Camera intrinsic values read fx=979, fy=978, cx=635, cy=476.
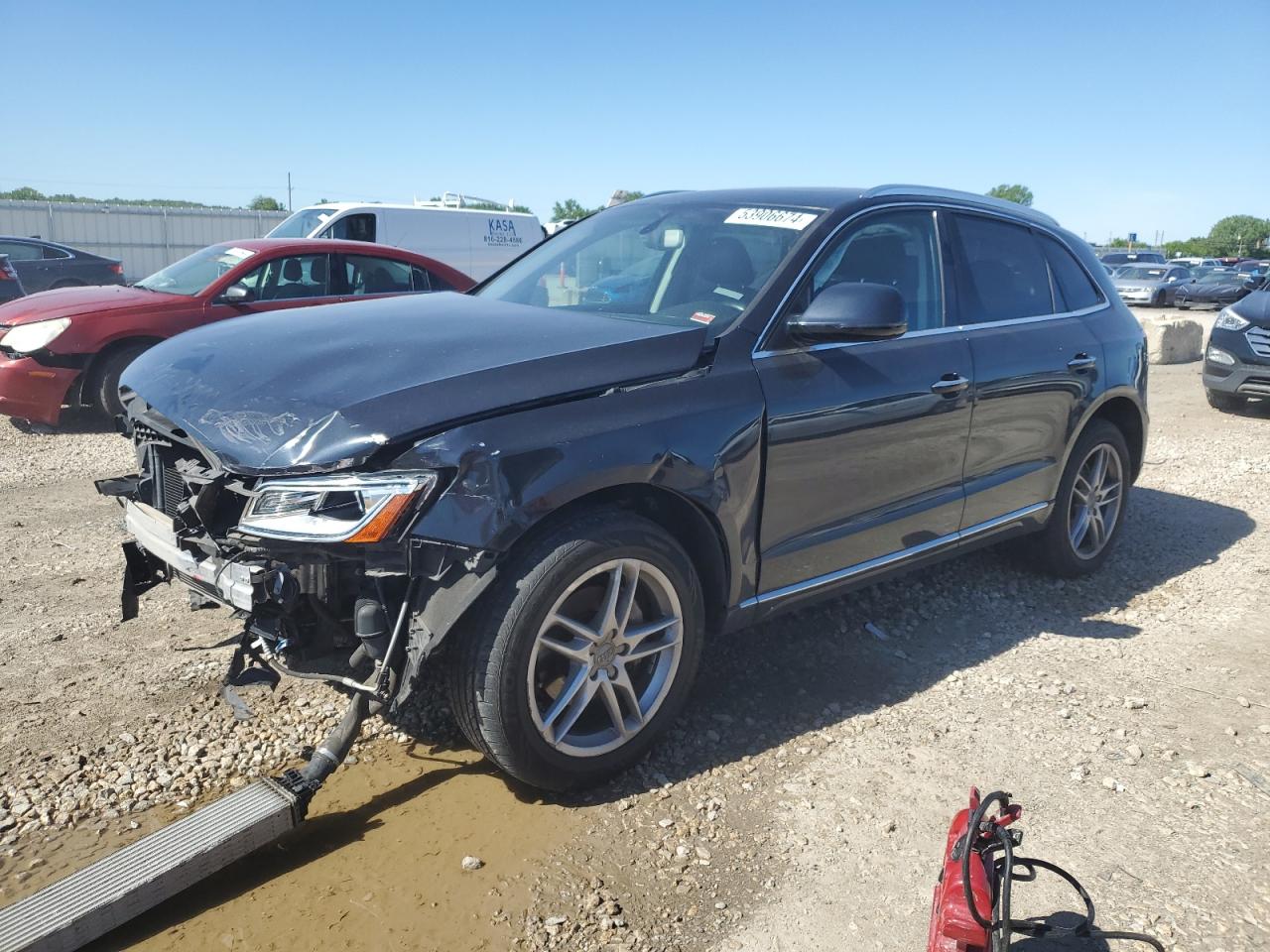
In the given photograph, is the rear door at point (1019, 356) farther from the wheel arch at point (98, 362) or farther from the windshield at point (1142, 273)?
the windshield at point (1142, 273)

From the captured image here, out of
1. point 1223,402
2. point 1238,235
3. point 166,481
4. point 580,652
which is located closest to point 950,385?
point 580,652

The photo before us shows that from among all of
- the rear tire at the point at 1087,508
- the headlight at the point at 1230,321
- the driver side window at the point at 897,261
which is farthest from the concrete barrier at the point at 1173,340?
the driver side window at the point at 897,261

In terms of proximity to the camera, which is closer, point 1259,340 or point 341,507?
point 341,507

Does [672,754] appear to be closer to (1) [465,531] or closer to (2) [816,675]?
(2) [816,675]

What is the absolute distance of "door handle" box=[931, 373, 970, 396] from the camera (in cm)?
391

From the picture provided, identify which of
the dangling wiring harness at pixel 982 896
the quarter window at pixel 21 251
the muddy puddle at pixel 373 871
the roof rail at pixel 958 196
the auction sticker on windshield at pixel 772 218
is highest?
the roof rail at pixel 958 196

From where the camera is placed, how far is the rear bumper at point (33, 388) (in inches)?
289

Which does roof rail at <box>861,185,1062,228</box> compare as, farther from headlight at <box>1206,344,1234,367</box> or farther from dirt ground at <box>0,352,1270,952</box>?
headlight at <box>1206,344,1234,367</box>

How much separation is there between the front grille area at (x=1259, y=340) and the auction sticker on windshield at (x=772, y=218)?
8171 mm

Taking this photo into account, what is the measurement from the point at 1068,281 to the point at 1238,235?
86.3 meters

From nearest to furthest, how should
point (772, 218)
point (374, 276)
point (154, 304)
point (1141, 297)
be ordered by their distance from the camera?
1. point (772, 218)
2. point (154, 304)
3. point (374, 276)
4. point (1141, 297)

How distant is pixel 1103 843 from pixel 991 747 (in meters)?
0.57

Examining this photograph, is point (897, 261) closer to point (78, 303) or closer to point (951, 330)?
point (951, 330)

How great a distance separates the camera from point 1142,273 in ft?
95.8
